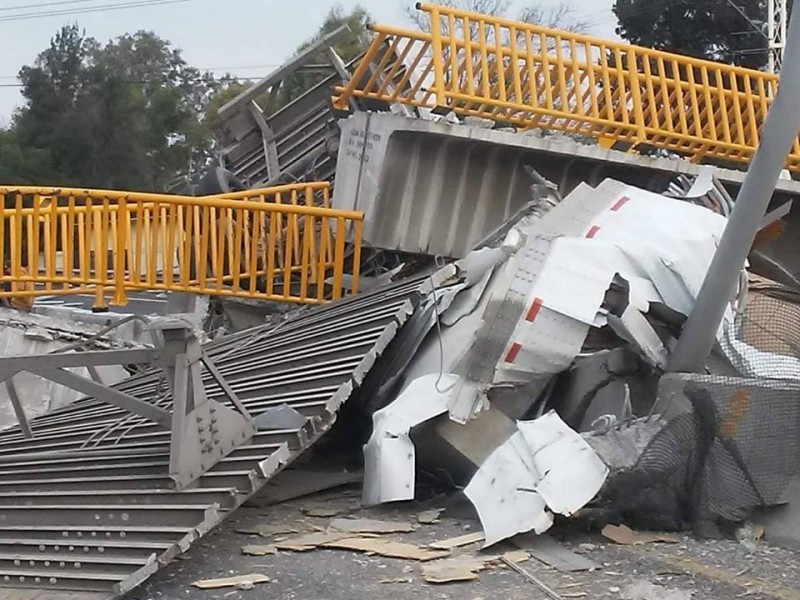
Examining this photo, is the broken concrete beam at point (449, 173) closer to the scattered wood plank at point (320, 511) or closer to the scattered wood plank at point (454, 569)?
the scattered wood plank at point (320, 511)

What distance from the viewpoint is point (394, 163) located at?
1102 centimetres

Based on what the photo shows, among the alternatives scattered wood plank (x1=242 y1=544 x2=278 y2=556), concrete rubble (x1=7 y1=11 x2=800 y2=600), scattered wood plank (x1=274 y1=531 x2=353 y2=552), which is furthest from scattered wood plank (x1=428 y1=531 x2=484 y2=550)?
scattered wood plank (x1=242 y1=544 x2=278 y2=556)

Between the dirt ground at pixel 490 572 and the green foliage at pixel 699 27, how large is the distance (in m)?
30.9

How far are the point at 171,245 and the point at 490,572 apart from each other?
546 cm

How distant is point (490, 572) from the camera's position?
5.26m

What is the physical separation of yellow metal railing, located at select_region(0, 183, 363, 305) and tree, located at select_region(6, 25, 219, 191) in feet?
102

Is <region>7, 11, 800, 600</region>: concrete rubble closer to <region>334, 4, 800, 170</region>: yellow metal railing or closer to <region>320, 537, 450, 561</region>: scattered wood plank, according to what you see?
<region>320, 537, 450, 561</region>: scattered wood plank

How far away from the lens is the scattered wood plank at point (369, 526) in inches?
235

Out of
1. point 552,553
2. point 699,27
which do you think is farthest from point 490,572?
point 699,27

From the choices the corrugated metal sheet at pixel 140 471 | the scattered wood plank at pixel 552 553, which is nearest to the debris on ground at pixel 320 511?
the corrugated metal sheet at pixel 140 471

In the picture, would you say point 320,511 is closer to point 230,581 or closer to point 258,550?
point 258,550

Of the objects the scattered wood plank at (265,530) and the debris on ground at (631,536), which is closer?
the debris on ground at (631,536)

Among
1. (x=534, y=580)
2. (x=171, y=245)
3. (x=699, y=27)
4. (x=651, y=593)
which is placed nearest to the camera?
(x=651, y=593)

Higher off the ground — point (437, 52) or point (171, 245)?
point (437, 52)
